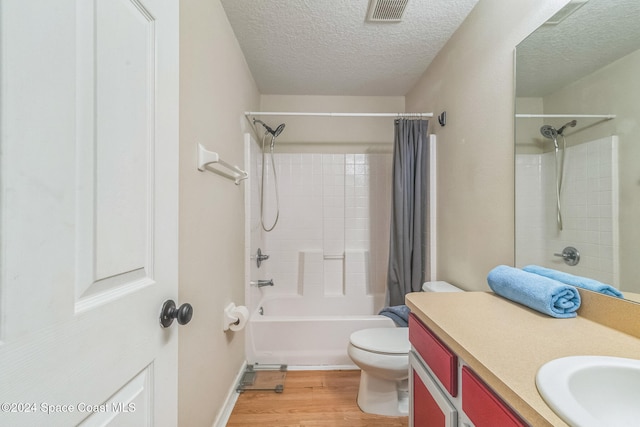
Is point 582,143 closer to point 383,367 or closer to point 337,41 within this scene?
point 383,367

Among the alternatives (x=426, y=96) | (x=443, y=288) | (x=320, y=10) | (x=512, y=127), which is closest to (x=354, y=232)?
(x=443, y=288)

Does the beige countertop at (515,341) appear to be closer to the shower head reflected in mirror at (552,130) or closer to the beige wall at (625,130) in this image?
the beige wall at (625,130)

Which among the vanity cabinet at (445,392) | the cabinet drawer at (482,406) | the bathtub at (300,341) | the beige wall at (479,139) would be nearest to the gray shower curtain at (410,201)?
the beige wall at (479,139)

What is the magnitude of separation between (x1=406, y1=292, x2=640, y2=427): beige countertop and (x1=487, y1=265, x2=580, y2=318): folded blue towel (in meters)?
0.02

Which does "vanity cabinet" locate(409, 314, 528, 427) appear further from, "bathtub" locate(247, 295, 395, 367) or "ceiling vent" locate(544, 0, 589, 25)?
"ceiling vent" locate(544, 0, 589, 25)

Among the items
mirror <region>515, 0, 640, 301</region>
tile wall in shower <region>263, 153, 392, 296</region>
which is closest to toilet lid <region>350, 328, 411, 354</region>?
mirror <region>515, 0, 640, 301</region>

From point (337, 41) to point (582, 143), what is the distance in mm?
1474

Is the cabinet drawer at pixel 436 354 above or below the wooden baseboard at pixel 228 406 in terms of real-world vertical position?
above

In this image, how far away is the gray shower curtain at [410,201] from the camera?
200 centimetres

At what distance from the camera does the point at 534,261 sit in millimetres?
1086

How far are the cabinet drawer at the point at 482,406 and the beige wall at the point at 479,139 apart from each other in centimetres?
81

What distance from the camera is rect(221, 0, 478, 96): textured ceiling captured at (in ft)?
4.86

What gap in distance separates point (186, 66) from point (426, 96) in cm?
181

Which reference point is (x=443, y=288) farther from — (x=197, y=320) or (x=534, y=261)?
(x=197, y=320)
